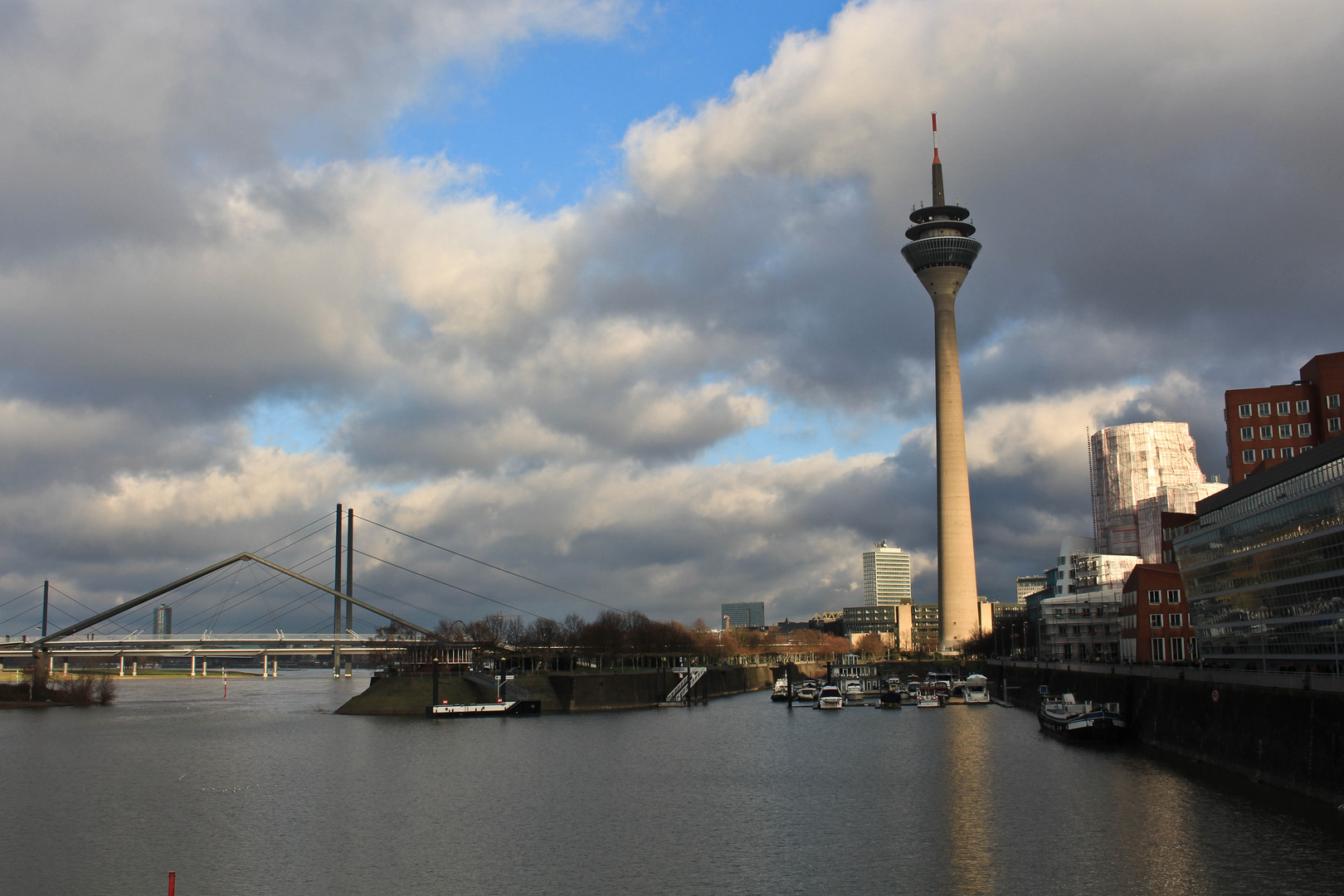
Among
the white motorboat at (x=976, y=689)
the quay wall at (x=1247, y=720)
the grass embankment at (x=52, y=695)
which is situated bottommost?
the white motorboat at (x=976, y=689)

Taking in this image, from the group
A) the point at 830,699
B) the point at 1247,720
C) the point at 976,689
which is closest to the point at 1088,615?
the point at 976,689

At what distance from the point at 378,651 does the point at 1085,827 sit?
14379 cm

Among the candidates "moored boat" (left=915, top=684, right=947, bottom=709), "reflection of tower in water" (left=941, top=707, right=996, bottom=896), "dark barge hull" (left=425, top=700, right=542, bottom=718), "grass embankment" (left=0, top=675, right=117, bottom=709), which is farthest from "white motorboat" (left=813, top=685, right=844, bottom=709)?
"grass embankment" (left=0, top=675, right=117, bottom=709)

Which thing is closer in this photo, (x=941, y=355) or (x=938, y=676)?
(x=938, y=676)

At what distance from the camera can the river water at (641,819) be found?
3503cm

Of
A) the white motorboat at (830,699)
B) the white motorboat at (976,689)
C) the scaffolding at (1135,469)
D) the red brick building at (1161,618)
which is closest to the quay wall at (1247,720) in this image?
the red brick building at (1161,618)

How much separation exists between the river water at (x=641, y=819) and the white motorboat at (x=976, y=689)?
43.7 m

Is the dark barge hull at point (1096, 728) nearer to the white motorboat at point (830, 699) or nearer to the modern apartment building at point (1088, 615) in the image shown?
the white motorboat at point (830, 699)

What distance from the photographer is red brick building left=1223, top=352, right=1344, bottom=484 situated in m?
112

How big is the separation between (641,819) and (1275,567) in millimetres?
37794

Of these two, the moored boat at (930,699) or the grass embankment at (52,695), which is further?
the grass embankment at (52,695)

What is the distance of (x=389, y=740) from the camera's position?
80.1m

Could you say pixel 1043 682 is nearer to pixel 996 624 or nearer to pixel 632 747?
pixel 632 747

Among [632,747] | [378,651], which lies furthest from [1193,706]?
[378,651]
